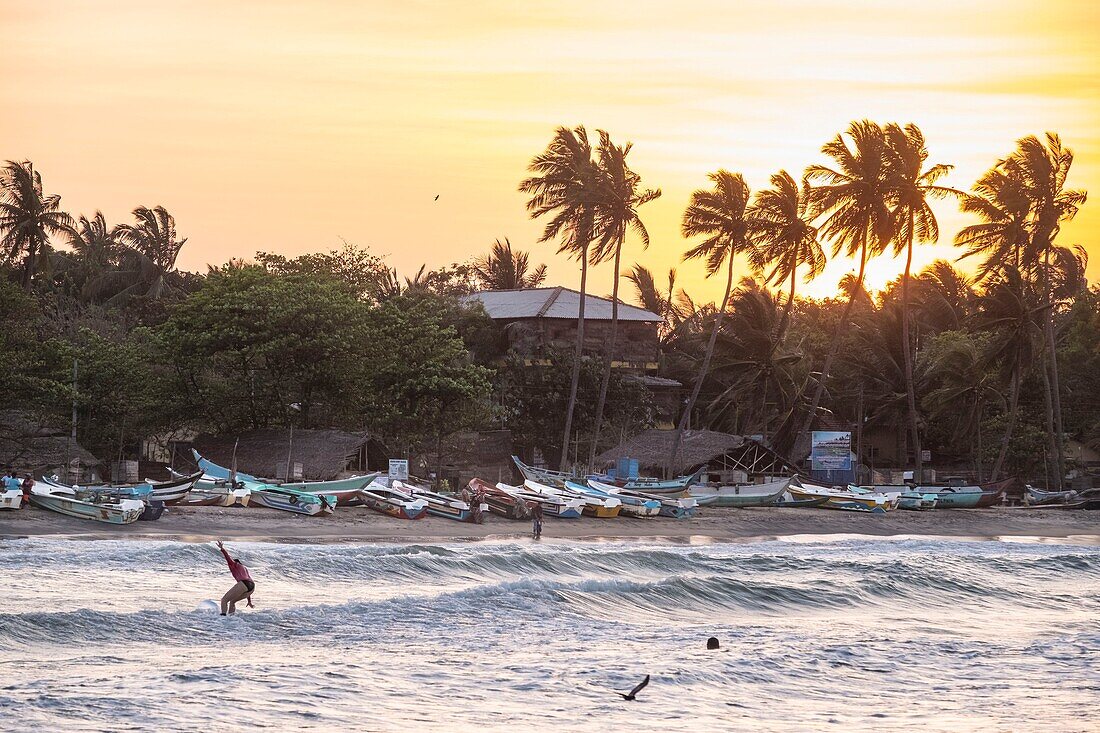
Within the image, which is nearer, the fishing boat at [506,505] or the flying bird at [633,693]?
the flying bird at [633,693]

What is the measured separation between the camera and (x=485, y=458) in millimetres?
61094

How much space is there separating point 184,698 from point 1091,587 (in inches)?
908

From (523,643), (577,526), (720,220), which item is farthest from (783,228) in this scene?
(523,643)

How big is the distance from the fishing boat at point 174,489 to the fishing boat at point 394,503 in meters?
5.28

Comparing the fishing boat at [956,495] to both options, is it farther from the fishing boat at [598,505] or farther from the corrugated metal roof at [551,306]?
the corrugated metal roof at [551,306]

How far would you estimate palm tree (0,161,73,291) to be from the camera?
180 feet

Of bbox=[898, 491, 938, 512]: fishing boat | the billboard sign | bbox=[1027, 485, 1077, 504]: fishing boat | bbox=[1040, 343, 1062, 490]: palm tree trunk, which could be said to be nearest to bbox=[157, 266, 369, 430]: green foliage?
the billboard sign

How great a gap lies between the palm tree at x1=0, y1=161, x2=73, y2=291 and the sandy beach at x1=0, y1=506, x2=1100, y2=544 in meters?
22.7

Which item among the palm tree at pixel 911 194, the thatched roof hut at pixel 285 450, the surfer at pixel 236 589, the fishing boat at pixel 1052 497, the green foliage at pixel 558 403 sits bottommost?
the surfer at pixel 236 589

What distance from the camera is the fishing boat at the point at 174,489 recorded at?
38.3 m

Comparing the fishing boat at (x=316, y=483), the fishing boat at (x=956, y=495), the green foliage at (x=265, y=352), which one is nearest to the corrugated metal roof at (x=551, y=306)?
the fishing boat at (x=956, y=495)

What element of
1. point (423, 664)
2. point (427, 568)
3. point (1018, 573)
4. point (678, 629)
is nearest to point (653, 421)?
point (1018, 573)

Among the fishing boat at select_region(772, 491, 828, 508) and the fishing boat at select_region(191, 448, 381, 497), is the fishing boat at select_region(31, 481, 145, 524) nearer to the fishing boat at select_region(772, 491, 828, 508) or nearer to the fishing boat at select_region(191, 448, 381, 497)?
the fishing boat at select_region(191, 448, 381, 497)

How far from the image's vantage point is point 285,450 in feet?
150
